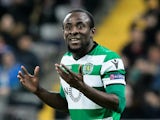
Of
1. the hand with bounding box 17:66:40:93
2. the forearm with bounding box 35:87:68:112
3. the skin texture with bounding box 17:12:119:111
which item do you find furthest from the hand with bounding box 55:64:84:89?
→ the forearm with bounding box 35:87:68:112

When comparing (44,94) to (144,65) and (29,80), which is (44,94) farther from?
(144,65)

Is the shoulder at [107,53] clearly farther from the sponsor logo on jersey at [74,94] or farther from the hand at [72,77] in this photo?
the hand at [72,77]

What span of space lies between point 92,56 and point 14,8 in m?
7.54

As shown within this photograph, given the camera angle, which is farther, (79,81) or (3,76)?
(3,76)

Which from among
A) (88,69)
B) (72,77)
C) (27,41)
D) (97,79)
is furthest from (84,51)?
(27,41)

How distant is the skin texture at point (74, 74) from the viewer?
4.96 meters

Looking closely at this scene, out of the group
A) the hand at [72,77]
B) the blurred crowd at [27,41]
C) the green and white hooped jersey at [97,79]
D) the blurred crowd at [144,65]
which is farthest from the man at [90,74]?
the blurred crowd at [27,41]

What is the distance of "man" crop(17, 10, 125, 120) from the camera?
5223mm

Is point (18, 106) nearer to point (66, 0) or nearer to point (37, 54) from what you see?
point (37, 54)

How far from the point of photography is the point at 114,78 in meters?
5.28

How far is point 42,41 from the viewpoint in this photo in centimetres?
1235

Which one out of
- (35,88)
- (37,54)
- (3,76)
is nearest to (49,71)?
(37,54)

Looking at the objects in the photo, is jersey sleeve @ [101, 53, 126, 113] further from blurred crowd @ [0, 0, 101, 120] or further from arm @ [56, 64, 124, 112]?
blurred crowd @ [0, 0, 101, 120]

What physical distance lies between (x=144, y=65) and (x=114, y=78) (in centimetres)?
498
